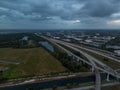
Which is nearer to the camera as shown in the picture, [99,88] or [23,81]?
[99,88]

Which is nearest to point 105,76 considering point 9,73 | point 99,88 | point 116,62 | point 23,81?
point 99,88

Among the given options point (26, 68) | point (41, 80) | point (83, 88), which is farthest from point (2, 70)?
point (83, 88)

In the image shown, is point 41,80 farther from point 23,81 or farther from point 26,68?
point 26,68

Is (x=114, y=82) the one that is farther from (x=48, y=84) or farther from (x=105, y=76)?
(x=48, y=84)

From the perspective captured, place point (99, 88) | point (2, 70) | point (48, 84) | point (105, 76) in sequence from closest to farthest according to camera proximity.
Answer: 1. point (99, 88)
2. point (48, 84)
3. point (105, 76)
4. point (2, 70)

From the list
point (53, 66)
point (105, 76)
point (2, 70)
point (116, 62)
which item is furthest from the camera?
point (116, 62)

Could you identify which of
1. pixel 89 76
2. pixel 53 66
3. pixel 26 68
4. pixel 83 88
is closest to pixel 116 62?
pixel 89 76

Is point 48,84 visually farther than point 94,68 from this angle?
No

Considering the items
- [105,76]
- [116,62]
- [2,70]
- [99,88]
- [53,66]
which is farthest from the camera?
[116,62]

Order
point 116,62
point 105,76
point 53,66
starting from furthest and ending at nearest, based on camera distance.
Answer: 1. point 116,62
2. point 53,66
3. point 105,76
